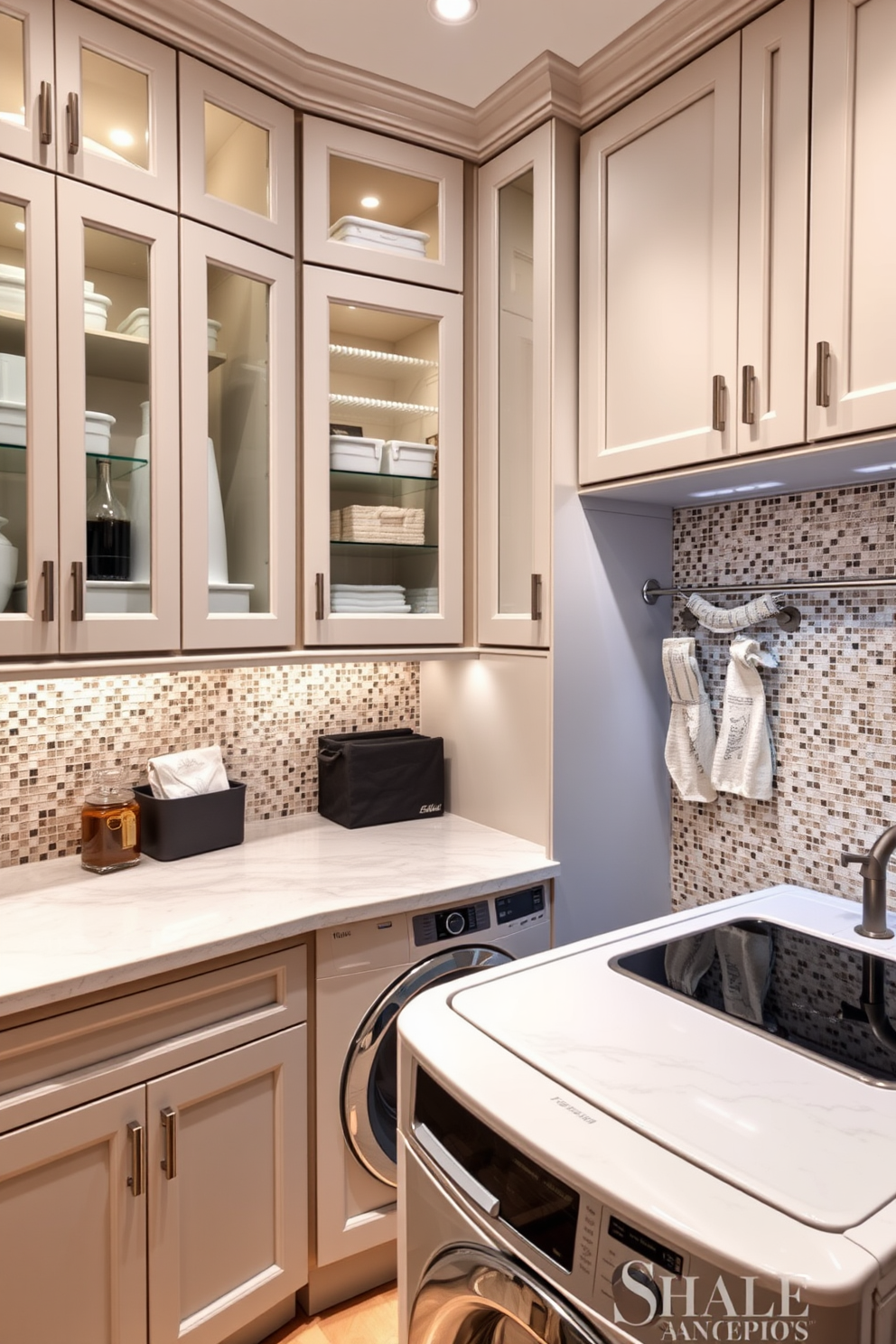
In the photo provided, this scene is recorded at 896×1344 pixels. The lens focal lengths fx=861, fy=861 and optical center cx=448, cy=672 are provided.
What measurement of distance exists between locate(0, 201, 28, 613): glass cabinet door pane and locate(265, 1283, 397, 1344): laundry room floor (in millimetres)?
1573

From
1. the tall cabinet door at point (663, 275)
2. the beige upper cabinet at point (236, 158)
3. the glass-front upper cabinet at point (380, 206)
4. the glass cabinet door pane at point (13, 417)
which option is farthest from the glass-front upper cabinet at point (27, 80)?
the tall cabinet door at point (663, 275)

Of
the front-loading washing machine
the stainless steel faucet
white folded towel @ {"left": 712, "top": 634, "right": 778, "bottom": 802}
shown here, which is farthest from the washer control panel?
the stainless steel faucet

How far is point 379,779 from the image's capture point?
228 cm

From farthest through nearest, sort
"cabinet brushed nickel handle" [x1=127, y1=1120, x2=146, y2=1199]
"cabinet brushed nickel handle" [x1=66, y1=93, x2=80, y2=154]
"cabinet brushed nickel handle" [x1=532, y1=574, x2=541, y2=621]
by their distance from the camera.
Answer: "cabinet brushed nickel handle" [x1=532, y1=574, x2=541, y2=621] < "cabinet brushed nickel handle" [x1=66, y1=93, x2=80, y2=154] < "cabinet brushed nickel handle" [x1=127, y1=1120, x2=146, y2=1199]

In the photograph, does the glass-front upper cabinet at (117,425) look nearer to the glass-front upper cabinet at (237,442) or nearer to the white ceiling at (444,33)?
the glass-front upper cabinet at (237,442)

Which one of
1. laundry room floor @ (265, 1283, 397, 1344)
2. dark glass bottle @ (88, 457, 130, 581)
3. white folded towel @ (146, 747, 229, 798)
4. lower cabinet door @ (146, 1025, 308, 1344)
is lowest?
laundry room floor @ (265, 1283, 397, 1344)

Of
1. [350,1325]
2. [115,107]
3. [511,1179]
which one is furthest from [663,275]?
[350,1325]

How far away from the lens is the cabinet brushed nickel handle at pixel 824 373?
4.72 feet

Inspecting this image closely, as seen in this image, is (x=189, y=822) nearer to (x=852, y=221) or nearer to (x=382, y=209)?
(x=382, y=209)

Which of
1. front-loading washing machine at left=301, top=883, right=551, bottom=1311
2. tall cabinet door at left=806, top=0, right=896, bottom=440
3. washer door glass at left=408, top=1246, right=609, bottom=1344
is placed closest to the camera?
washer door glass at left=408, top=1246, right=609, bottom=1344

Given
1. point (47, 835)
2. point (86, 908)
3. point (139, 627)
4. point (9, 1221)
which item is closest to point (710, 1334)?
point (9, 1221)

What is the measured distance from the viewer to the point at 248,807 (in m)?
2.30

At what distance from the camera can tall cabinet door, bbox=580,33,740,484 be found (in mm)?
1620

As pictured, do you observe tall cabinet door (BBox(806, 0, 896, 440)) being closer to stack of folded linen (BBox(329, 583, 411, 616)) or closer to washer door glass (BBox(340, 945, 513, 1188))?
stack of folded linen (BBox(329, 583, 411, 616))
